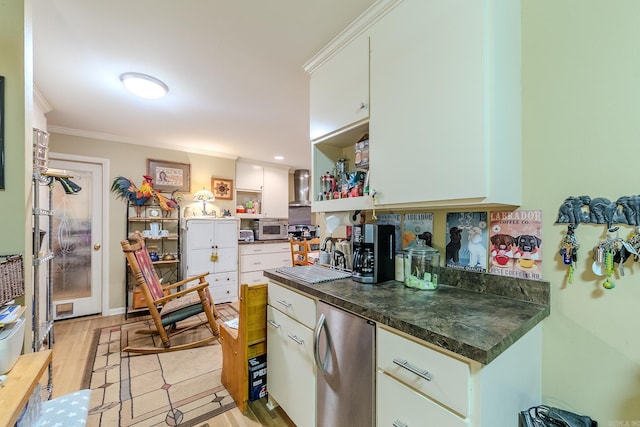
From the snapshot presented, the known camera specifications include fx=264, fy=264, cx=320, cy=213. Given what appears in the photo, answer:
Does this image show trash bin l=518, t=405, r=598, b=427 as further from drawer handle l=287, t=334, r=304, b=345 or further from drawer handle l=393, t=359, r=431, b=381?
drawer handle l=287, t=334, r=304, b=345

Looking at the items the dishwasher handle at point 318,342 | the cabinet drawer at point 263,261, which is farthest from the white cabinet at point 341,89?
the cabinet drawer at point 263,261

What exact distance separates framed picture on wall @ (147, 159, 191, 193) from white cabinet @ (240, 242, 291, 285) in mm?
1339

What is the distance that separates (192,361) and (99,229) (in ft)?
7.65

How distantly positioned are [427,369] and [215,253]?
3.65 meters

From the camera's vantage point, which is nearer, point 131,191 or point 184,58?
point 184,58

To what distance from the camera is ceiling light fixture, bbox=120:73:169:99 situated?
2.05m

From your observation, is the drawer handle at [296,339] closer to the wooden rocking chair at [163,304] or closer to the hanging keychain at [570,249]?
the hanging keychain at [570,249]

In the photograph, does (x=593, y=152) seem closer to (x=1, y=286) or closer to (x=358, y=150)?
(x=358, y=150)

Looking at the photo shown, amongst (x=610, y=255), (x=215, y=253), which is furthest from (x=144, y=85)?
(x=610, y=255)

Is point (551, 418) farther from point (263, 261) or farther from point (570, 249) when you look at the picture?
point (263, 261)

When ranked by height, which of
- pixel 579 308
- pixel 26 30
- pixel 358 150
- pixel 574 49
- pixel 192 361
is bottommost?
pixel 192 361

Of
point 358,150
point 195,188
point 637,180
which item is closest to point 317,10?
point 358,150

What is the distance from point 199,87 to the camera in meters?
2.24

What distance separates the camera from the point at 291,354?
1.50 m
